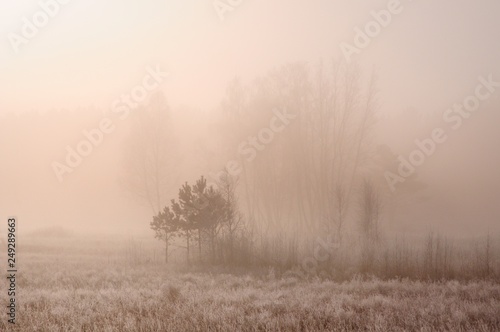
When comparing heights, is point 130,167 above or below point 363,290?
above

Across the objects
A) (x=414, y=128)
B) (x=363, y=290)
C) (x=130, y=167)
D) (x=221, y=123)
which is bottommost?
(x=363, y=290)

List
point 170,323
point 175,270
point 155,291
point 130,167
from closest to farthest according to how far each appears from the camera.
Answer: point 170,323 < point 155,291 < point 175,270 < point 130,167

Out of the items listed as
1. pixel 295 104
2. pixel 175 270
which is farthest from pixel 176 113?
pixel 175 270

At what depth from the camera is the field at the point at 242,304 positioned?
991 centimetres

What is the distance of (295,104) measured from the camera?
40.8 meters

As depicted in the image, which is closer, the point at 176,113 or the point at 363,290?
the point at 363,290

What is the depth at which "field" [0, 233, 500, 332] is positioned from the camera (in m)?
9.91

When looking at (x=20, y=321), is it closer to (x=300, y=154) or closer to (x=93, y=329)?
(x=93, y=329)

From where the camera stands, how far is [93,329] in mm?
9891

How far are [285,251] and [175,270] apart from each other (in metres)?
4.72

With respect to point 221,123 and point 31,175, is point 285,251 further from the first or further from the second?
point 31,175

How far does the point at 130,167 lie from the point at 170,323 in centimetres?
3498

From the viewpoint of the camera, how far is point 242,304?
1206cm

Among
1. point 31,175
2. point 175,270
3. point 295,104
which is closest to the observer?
point 175,270
